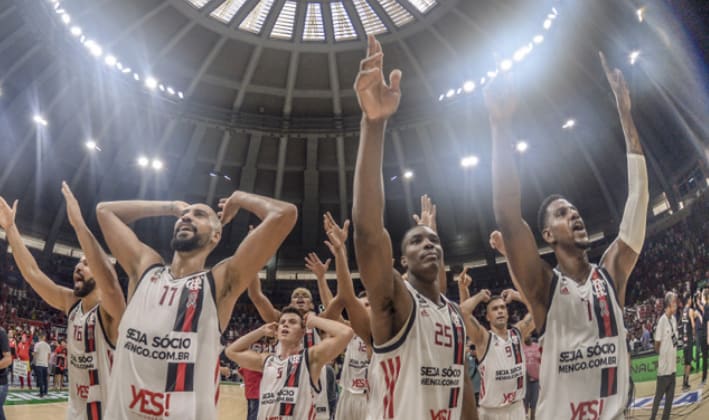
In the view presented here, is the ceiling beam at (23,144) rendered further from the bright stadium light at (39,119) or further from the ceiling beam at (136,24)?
the ceiling beam at (136,24)

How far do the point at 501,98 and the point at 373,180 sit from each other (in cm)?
110

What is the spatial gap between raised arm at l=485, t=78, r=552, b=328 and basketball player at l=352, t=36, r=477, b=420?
0.47m

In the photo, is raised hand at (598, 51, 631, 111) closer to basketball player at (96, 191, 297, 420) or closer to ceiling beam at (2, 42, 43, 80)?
basketball player at (96, 191, 297, 420)

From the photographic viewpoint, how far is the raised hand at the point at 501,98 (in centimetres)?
315

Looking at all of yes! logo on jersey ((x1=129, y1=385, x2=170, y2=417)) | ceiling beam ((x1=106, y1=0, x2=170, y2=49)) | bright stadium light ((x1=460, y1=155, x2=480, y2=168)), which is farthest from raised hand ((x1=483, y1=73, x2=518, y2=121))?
bright stadium light ((x1=460, y1=155, x2=480, y2=168))

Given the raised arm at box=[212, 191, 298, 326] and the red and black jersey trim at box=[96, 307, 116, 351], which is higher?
the raised arm at box=[212, 191, 298, 326]

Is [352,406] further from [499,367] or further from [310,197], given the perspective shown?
[310,197]

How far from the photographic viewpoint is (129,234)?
145 inches

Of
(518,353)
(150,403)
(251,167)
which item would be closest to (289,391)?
(150,403)

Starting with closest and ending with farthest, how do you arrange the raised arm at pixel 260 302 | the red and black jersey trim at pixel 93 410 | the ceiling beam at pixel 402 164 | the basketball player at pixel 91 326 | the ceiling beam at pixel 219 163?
the basketball player at pixel 91 326
the red and black jersey trim at pixel 93 410
the raised arm at pixel 260 302
the ceiling beam at pixel 219 163
the ceiling beam at pixel 402 164

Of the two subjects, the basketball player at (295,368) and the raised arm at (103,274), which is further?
the basketball player at (295,368)

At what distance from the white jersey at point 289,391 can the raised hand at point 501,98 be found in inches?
124

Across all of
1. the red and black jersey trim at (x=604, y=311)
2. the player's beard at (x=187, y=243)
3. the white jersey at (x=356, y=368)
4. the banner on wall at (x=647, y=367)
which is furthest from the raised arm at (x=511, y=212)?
the banner on wall at (x=647, y=367)

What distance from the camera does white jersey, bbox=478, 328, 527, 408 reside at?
6.54m
